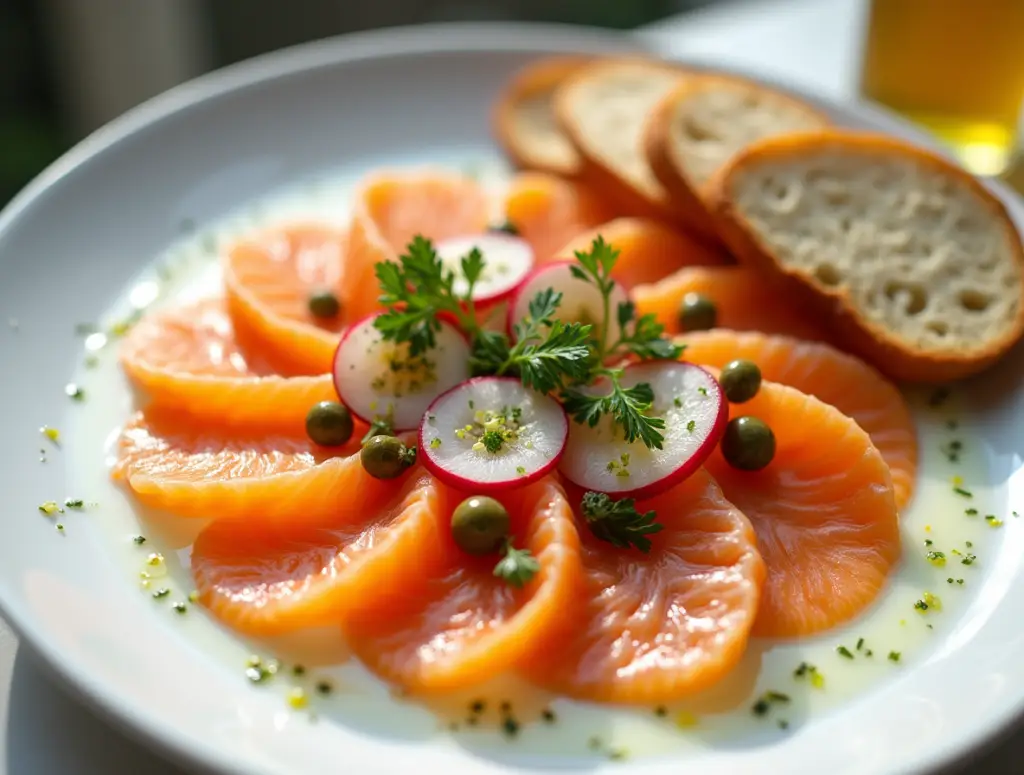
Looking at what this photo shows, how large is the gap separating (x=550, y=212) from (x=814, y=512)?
6.12 feet

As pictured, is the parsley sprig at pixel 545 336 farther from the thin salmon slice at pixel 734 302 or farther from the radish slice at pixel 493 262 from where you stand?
the thin salmon slice at pixel 734 302

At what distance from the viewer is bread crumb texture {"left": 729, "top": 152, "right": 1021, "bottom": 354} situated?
12.6 ft

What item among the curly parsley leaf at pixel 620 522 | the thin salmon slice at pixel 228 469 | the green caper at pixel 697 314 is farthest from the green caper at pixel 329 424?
the green caper at pixel 697 314

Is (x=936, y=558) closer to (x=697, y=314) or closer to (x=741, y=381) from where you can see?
(x=741, y=381)

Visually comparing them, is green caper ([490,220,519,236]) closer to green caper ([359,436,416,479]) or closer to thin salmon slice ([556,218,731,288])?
thin salmon slice ([556,218,731,288])

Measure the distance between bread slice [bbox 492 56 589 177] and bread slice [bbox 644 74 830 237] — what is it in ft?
1.50

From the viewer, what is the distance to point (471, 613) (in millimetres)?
2891

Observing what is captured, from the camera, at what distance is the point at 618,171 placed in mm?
4516

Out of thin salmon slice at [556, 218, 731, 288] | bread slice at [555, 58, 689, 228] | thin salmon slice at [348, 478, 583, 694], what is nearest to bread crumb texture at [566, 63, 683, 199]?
bread slice at [555, 58, 689, 228]

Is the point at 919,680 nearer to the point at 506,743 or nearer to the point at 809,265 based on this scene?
the point at 506,743

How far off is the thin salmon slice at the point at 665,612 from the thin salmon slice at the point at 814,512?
0.16 metres

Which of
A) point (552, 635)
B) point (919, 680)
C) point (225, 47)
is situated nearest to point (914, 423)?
point (919, 680)

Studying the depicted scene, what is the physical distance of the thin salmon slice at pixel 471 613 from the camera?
→ 2.75 metres

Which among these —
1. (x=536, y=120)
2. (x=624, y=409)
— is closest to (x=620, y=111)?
(x=536, y=120)
